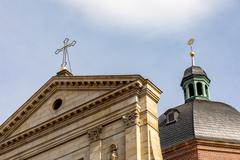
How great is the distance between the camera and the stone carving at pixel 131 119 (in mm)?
21688

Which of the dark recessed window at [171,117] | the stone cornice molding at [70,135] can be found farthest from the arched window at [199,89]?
the stone cornice molding at [70,135]

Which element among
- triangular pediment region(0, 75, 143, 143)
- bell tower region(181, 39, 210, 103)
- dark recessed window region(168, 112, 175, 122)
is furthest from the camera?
bell tower region(181, 39, 210, 103)

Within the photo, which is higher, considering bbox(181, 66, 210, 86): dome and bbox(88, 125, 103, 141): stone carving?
bbox(181, 66, 210, 86): dome

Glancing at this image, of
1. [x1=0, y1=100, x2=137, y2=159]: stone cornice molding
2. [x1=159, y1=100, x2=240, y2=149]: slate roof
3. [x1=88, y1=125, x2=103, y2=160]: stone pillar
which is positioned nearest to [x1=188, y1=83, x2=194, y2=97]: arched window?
[x1=159, y1=100, x2=240, y2=149]: slate roof

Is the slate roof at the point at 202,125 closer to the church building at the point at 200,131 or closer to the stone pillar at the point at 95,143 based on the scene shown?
the church building at the point at 200,131

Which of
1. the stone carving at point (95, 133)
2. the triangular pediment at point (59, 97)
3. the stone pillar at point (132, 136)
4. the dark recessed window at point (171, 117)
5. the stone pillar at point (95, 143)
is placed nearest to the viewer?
the stone pillar at point (132, 136)

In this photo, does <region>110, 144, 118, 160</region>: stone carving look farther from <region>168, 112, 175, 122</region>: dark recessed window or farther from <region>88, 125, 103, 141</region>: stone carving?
<region>168, 112, 175, 122</region>: dark recessed window

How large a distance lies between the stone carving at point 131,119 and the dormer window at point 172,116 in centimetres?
1137

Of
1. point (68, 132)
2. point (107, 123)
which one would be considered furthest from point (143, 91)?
point (68, 132)

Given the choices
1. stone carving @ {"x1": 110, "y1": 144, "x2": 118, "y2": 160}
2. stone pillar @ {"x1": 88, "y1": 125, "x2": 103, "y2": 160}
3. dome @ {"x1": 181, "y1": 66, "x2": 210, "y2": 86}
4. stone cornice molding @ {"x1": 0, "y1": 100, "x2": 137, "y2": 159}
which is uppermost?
dome @ {"x1": 181, "y1": 66, "x2": 210, "y2": 86}

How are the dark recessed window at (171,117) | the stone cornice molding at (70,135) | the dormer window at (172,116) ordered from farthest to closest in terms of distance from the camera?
the dark recessed window at (171,117), the dormer window at (172,116), the stone cornice molding at (70,135)

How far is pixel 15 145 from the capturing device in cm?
2552

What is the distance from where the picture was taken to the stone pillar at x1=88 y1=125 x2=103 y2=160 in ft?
72.9

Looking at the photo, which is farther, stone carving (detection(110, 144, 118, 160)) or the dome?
the dome
